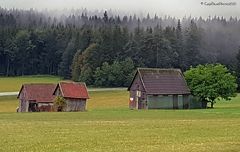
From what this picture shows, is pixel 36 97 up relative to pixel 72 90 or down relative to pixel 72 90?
down

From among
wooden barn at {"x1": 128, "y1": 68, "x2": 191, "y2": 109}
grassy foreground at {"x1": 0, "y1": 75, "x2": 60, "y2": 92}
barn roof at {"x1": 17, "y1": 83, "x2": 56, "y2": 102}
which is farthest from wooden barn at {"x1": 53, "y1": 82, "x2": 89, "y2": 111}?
grassy foreground at {"x1": 0, "y1": 75, "x2": 60, "y2": 92}

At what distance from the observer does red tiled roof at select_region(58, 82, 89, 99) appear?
84.9m

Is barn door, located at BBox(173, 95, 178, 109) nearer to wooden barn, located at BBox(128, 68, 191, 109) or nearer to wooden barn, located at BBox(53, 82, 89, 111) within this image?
wooden barn, located at BBox(128, 68, 191, 109)

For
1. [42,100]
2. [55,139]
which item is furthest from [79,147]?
[42,100]

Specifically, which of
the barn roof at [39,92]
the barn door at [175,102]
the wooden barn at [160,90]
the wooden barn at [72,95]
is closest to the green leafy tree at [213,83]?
the wooden barn at [160,90]

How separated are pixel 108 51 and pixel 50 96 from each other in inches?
2368

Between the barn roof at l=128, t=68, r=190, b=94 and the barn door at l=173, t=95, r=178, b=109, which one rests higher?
the barn roof at l=128, t=68, r=190, b=94

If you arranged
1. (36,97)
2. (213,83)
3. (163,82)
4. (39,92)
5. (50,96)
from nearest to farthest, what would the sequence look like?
1. (213,83)
2. (163,82)
3. (36,97)
4. (50,96)
5. (39,92)

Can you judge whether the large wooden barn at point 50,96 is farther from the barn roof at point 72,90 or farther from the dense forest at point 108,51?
the dense forest at point 108,51

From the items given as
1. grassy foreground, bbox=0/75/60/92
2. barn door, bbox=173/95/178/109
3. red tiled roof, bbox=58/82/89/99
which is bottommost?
grassy foreground, bbox=0/75/60/92

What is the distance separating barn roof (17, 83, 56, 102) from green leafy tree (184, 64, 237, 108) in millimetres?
25926

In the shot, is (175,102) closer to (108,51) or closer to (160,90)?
(160,90)

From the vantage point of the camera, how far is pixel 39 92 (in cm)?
9106

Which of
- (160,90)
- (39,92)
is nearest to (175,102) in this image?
(160,90)
